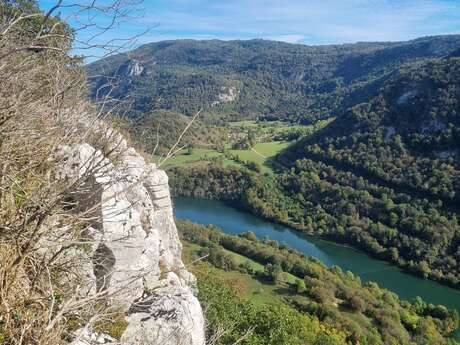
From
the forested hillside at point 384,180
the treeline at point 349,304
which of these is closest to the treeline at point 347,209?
the forested hillside at point 384,180

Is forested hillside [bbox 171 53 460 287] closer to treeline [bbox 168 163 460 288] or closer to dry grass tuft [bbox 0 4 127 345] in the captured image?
treeline [bbox 168 163 460 288]

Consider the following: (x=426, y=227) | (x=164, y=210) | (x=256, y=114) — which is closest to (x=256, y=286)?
(x=426, y=227)

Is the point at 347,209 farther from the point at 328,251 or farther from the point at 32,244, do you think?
the point at 32,244

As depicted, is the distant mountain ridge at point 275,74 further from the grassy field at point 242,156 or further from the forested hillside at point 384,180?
the forested hillside at point 384,180

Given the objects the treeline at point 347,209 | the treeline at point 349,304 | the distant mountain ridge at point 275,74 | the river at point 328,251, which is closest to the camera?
the treeline at point 349,304

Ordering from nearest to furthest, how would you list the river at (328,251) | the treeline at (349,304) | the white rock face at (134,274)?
1. the white rock face at (134,274)
2. the treeline at (349,304)
3. the river at (328,251)

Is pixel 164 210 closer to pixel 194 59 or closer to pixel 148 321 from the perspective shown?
pixel 148 321
